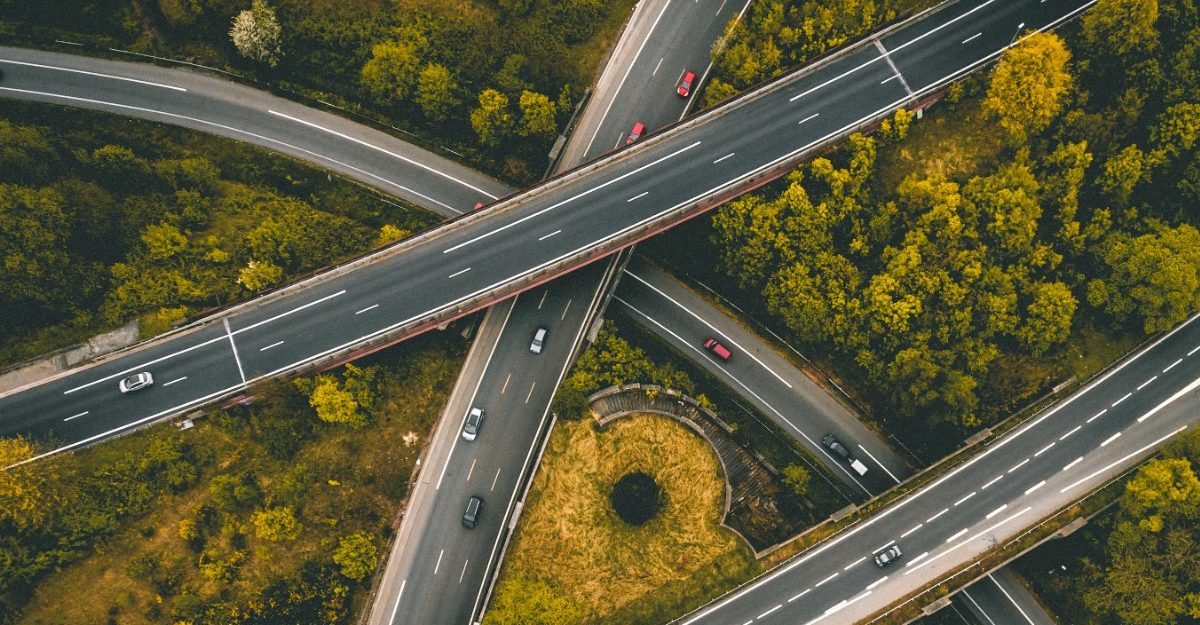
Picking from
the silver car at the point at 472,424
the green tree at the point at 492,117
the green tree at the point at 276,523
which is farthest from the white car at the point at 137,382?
the green tree at the point at 492,117

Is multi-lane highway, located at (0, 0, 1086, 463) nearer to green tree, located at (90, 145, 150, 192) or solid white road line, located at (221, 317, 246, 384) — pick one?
solid white road line, located at (221, 317, 246, 384)

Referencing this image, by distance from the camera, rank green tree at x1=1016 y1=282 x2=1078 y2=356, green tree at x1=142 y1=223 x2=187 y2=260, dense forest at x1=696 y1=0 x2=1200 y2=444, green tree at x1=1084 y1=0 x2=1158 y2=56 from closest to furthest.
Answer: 1. green tree at x1=1084 y1=0 x2=1158 y2=56
2. dense forest at x1=696 y1=0 x2=1200 y2=444
3. green tree at x1=1016 y1=282 x2=1078 y2=356
4. green tree at x1=142 y1=223 x2=187 y2=260

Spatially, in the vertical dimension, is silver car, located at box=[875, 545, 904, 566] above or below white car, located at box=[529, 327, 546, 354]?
below

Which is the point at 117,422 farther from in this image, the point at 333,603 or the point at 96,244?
the point at 333,603

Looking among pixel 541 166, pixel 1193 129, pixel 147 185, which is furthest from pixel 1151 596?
pixel 147 185

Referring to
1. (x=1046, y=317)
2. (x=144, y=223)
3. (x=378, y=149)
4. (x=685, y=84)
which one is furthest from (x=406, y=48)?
(x=1046, y=317)

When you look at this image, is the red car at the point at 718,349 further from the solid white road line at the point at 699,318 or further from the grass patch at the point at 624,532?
the grass patch at the point at 624,532

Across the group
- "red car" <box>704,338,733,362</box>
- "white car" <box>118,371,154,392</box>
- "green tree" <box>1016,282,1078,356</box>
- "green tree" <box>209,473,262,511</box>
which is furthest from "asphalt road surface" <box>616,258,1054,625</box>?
"white car" <box>118,371,154,392</box>

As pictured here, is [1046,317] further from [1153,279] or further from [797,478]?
[797,478]
